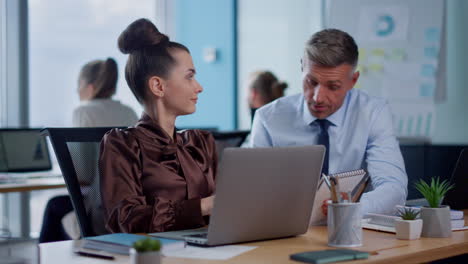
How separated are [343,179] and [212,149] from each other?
0.57m

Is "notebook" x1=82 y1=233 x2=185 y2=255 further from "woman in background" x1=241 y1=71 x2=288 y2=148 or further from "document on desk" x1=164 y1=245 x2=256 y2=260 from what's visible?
"woman in background" x1=241 y1=71 x2=288 y2=148

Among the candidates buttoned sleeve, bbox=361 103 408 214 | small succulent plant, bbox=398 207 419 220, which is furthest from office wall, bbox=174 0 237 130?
small succulent plant, bbox=398 207 419 220

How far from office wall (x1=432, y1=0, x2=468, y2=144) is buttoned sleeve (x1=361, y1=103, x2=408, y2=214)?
249 cm

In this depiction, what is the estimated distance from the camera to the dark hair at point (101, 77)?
4156 mm

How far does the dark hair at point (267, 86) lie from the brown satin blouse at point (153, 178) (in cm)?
319

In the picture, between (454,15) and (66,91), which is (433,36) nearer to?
(454,15)

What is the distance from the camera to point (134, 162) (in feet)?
6.24

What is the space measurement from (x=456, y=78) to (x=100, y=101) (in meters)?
2.56

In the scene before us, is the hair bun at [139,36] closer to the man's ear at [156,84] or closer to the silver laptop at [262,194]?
the man's ear at [156,84]

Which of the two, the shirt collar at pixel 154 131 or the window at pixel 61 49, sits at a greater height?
the window at pixel 61 49

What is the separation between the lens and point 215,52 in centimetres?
703

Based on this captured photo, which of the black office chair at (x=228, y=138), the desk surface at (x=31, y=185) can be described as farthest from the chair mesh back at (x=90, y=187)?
the desk surface at (x=31, y=185)

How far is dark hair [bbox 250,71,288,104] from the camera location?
531 centimetres

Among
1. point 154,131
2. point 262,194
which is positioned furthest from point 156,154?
point 262,194
